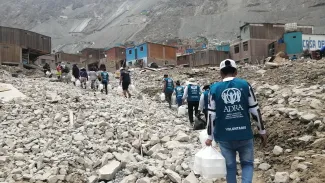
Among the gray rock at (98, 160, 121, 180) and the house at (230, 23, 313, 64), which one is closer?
the gray rock at (98, 160, 121, 180)

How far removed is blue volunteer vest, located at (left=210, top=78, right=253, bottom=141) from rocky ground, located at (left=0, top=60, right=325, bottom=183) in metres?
1.63

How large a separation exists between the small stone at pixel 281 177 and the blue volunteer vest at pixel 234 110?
1510mm

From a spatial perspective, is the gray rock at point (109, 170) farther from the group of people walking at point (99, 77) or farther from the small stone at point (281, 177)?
the group of people walking at point (99, 77)

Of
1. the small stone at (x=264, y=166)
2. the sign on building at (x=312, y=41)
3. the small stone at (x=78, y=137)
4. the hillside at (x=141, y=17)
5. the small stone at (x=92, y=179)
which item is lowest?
the small stone at (x=92, y=179)

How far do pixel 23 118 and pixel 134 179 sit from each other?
4.44 metres

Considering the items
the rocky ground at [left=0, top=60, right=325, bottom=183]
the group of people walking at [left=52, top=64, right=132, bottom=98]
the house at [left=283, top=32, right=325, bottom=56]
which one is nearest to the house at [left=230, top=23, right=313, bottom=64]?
the house at [left=283, top=32, right=325, bottom=56]

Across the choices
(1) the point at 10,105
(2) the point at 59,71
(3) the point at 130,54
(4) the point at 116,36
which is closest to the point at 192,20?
Result: (4) the point at 116,36

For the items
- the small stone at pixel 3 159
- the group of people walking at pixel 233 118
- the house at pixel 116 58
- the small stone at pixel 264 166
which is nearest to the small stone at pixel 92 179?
the small stone at pixel 3 159

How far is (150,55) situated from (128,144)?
34256 mm

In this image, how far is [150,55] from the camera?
4019 cm

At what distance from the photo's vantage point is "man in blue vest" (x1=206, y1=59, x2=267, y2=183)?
10.5 feet

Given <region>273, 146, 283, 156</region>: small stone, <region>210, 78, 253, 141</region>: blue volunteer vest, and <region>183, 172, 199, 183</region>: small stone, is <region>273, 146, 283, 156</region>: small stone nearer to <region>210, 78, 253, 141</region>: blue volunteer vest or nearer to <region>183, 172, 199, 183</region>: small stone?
<region>183, 172, 199, 183</region>: small stone

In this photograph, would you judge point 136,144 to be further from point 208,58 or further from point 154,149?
point 208,58

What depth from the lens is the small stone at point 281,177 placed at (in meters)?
4.24
